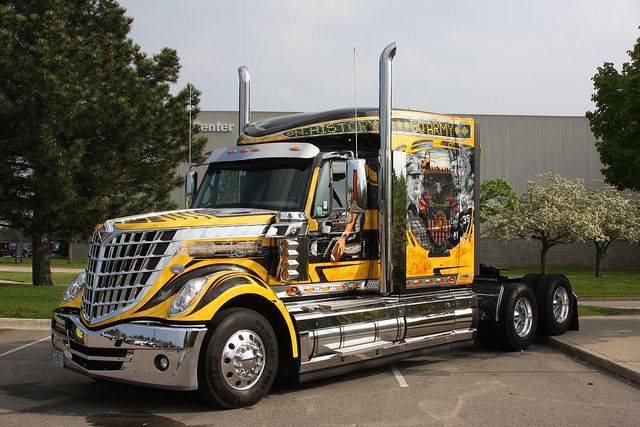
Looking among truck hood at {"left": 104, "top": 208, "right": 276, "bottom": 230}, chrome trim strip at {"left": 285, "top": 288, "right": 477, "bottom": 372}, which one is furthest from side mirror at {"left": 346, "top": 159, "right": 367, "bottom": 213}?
chrome trim strip at {"left": 285, "top": 288, "right": 477, "bottom": 372}

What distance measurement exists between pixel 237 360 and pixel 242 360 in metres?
0.05

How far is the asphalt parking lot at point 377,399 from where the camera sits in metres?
6.40

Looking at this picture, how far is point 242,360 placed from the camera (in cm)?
672

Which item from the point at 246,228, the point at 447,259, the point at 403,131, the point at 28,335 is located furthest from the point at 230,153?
the point at 28,335

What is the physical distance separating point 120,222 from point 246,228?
1.27m

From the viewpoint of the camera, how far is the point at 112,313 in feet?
21.9

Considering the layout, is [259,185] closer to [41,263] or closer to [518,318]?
[518,318]

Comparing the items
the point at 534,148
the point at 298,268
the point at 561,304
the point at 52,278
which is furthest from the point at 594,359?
the point at 534,148

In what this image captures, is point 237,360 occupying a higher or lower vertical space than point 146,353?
lower

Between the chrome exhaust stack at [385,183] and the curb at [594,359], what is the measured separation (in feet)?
9.89

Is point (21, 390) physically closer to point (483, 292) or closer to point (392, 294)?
point (392, 294)

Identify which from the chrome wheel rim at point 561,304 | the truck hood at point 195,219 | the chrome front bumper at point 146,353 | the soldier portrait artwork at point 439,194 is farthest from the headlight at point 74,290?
the chrome wheel rim at point 561,304

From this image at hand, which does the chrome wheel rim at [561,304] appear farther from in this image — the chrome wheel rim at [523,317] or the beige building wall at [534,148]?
the beige building wall at [534,148]

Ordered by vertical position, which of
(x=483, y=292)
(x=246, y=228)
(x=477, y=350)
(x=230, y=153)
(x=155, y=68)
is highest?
(x=155, y=68)
